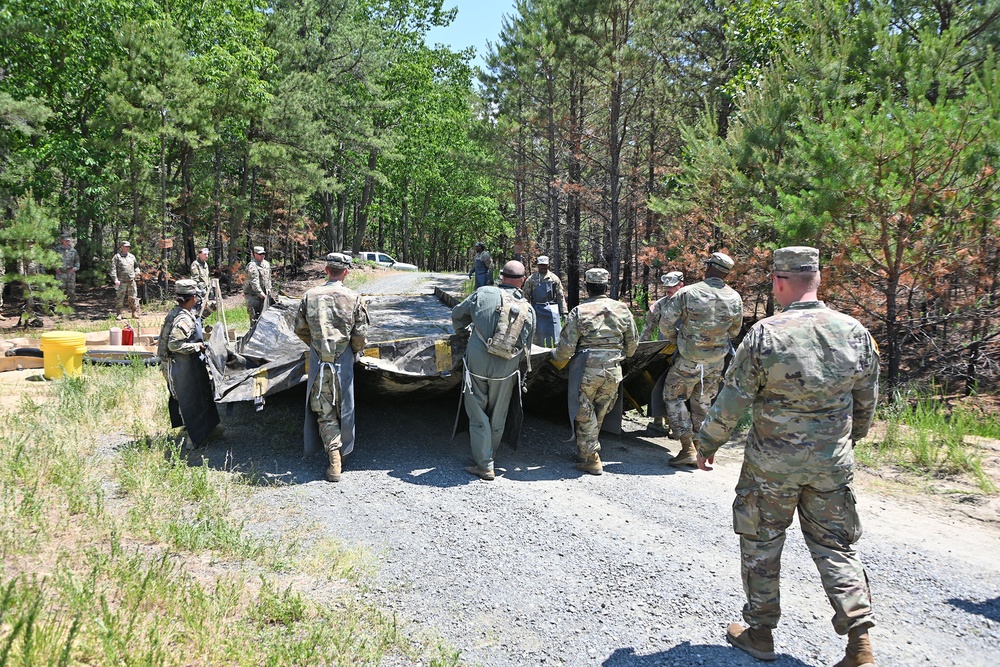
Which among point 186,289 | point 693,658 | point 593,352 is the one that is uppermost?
point 186,289

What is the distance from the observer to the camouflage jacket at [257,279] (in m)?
11.6

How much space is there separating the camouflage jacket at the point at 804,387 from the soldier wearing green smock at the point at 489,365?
2.59 m

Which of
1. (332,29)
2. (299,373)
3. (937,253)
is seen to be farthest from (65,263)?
(937,253)

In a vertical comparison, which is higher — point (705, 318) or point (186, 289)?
point (186, 289)

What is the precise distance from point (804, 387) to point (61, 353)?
9.04 meters

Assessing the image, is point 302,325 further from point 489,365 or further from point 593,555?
point 593,555

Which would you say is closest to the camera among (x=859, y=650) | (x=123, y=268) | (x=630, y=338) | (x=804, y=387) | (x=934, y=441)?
(x=859, y=650)

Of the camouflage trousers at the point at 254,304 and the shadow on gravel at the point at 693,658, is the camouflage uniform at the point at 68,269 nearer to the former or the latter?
the camouflage trousers at the point at 254,304

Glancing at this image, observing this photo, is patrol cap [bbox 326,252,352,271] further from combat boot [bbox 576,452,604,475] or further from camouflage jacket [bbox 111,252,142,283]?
camouflage jacket [bbox 111,252,142,283]

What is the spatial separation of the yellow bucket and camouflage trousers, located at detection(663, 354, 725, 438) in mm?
7572

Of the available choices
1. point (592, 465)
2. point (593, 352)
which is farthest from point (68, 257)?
point (592, 465)

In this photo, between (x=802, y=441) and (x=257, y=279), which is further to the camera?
(x=257, y=279)

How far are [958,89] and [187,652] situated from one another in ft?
34.5

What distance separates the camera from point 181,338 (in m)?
5.64
